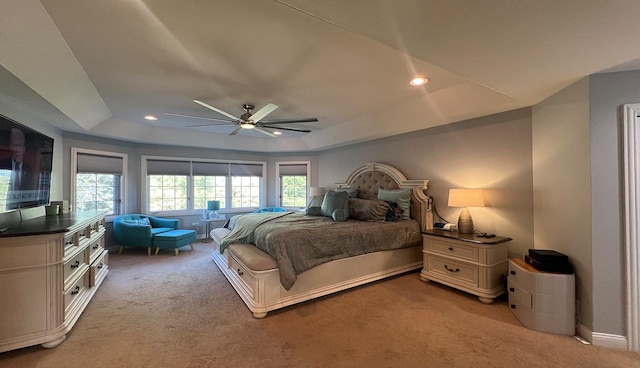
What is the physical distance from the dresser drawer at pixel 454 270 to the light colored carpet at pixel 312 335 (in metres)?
0.19

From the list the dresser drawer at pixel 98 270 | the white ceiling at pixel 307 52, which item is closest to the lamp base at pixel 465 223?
the white ceiling at pixel 307 52

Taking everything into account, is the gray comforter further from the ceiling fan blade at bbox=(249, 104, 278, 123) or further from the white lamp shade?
the ceiling fan blade at bbox=(249, 104, 278, 123)

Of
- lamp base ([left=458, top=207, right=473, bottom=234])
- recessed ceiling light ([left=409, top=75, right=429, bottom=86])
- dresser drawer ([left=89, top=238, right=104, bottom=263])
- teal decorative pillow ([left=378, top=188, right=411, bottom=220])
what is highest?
recessed ceiling light ([left=409, top=75, right=429, bottom=86])

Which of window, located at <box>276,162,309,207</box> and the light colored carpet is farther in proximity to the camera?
window, located at <box>276,162,309,207</box>

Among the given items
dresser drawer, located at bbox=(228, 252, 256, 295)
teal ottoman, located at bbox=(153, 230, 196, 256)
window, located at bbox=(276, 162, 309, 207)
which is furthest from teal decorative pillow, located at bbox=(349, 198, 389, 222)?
teal ottoman, located at bbox=(153, 230, 196, 256)

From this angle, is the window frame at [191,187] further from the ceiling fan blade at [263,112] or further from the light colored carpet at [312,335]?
the ceiling fan blade at [263,112]

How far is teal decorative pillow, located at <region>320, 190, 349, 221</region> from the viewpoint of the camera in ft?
12.4

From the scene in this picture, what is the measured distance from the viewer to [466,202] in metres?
3.02

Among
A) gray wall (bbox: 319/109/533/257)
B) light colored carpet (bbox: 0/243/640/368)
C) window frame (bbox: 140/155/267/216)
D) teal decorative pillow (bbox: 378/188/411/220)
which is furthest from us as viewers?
window frame (bbox: 140/155/267/216)

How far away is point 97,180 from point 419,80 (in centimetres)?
592

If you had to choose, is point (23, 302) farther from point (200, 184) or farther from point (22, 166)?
point (200, 184)

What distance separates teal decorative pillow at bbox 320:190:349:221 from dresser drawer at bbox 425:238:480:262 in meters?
1.22

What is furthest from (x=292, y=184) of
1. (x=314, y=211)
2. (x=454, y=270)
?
(x=454, y=270)

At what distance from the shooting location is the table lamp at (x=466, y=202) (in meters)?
3.01
